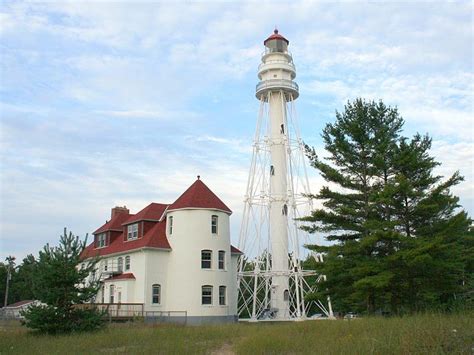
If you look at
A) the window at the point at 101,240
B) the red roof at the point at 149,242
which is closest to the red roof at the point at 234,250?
the red roof at the point at 149,242

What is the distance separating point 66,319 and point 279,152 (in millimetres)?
24340

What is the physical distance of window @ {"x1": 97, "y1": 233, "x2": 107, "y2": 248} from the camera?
49125mm

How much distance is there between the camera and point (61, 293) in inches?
914

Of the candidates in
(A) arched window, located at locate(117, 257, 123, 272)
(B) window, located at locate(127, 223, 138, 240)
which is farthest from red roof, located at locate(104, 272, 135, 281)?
(B) window, located at locate(127, 223, 138, 240)

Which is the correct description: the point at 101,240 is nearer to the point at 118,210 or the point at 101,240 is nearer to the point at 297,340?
the point at 118,210

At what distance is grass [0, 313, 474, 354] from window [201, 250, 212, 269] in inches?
670

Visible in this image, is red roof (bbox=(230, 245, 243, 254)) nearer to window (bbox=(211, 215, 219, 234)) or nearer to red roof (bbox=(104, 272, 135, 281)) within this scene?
window (bbox=(211, 215, 219, 234))

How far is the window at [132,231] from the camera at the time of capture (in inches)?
1737

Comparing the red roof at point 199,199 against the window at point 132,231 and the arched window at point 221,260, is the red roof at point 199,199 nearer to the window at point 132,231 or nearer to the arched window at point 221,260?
the arched window at point 221,260

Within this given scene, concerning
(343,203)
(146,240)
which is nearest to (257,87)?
(146,240)

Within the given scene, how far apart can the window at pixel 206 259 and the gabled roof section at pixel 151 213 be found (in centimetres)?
567

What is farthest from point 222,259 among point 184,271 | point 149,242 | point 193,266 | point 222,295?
point 149,242

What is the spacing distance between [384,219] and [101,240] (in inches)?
1205

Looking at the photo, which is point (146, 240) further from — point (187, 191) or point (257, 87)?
point (257, 87)
